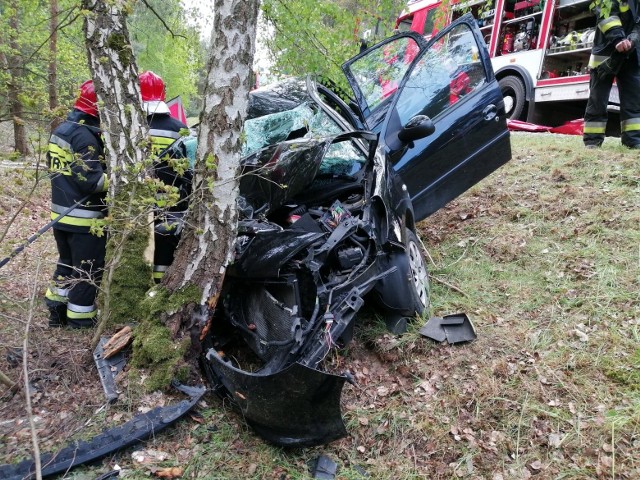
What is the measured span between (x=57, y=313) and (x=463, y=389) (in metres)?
2.84

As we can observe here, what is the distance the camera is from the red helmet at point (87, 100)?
2986mm

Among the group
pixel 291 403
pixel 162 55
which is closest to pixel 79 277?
pixel 291 403

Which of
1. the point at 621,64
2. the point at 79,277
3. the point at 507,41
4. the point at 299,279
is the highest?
the point at 507,41

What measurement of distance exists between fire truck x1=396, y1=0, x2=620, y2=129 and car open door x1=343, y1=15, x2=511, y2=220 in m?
2.80

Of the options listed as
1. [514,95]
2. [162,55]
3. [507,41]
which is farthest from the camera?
[162,55]

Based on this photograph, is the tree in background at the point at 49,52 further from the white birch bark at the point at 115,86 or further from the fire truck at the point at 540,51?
the fire truck at the point at 540,51

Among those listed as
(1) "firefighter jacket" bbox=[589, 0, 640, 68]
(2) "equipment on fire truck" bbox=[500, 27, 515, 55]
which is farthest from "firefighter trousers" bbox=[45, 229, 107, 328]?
(2) "equipment on fire truck" bbox=[500, 27, 515, 55]

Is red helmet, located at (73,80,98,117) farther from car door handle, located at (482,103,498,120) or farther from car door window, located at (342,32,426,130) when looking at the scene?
car door handle, located at (482,103,498,120)

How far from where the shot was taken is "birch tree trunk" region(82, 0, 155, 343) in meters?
2.69

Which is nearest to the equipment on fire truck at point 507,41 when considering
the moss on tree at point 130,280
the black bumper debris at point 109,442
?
the moss on tree at point 130,280

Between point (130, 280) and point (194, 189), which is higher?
point (194, 189)

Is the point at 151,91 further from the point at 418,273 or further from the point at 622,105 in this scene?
the point at 622,105

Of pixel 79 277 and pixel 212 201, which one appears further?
pixel 79 277

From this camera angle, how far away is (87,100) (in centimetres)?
297
